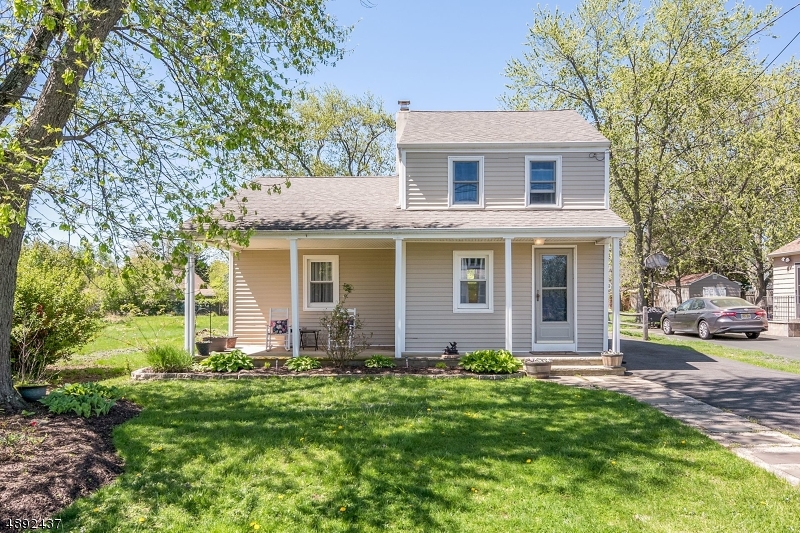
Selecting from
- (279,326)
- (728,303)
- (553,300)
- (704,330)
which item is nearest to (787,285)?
(728,303)

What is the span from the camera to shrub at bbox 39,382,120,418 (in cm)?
553

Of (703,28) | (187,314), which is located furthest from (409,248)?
(703,28)

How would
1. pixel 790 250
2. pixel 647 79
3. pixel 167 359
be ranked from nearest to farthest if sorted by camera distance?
pixel 167 359 → pixel 790 250 → pixel 647 79

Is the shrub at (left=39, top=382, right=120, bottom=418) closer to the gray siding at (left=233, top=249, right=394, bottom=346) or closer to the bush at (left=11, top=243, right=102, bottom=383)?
the bush at (left=11, top=243, right=102, bottom=383)

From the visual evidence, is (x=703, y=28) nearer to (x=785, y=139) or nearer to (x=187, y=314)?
(x=785, y=139)

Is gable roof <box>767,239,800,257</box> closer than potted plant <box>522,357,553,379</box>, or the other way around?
potted plant <box>522,357,553,379</box>

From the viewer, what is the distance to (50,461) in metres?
4.16

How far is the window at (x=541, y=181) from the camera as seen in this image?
36.8ft

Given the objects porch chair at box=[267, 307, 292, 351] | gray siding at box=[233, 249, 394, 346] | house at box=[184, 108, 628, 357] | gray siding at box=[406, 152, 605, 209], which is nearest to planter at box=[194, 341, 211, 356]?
porch chair at box=[267, 307, 292, 351]

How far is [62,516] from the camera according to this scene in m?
3.44

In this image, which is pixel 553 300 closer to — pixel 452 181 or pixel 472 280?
pixel 472 280

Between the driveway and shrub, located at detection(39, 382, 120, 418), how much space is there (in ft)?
27.8

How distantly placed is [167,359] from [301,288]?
407 cm

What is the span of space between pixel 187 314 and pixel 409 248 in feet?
17.5
